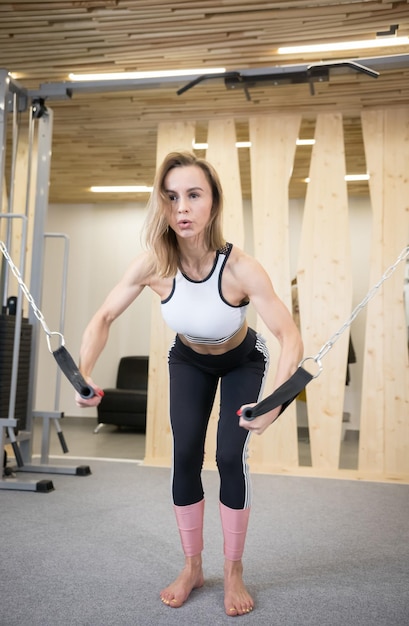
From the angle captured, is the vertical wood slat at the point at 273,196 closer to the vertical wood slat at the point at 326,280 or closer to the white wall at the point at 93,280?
the vertical wood slat at the point at 326,280

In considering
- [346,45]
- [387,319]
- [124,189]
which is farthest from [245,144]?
[124,189]

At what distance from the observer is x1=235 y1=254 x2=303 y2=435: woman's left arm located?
174 centimetres

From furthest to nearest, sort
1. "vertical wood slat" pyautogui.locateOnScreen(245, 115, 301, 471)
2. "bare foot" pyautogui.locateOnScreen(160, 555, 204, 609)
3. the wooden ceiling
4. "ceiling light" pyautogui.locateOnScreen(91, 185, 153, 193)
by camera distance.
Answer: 1. "ceiling light" pyautogui.locateOnScreen(91, 185, 153, 193)
2. "vertical wood slat" pyautogui.locateOnScreen(245, 115, 301, 471)
3. the wooden ceiling
4. "bare foot" pyautogui.locateOnScreen(160, 555, 204, 609)

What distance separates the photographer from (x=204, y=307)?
184cm

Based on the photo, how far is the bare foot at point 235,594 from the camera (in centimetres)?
190

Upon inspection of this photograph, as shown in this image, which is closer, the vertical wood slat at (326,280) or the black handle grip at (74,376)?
the black handle grip at (74,376)

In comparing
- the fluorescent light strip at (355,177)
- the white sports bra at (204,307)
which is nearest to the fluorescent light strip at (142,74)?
the fluorescent light strip at (355,177)

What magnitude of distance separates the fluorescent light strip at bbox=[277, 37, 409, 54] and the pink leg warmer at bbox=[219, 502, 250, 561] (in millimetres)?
3031

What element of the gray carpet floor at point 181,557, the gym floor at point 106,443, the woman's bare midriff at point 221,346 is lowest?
the gym floor at point 106,443

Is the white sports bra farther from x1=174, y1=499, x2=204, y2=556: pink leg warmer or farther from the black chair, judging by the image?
the black chair

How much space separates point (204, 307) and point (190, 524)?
29.0 inches

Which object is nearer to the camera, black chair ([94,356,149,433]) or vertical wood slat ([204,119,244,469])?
vertical wood slat ([204,119,244,469])

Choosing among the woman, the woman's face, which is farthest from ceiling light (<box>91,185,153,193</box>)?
the woman's face

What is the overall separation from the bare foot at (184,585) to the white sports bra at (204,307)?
2.60ft
